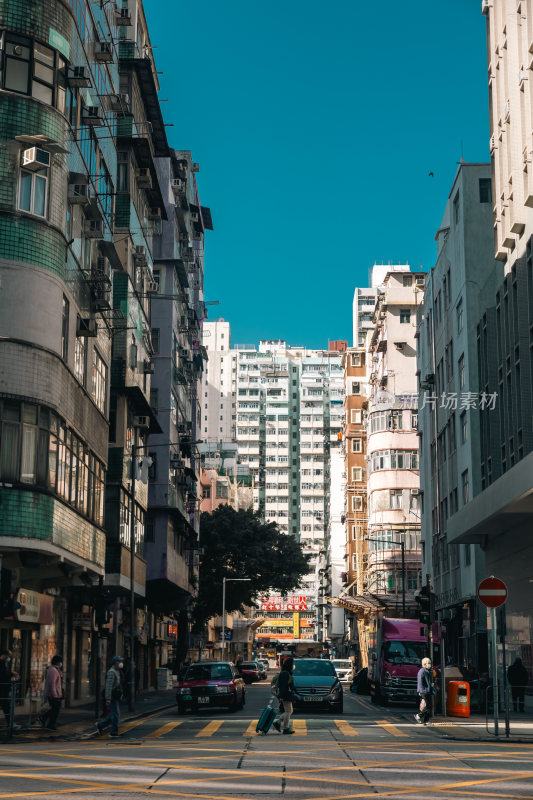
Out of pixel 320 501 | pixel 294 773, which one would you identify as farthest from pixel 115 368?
pixel 320 501

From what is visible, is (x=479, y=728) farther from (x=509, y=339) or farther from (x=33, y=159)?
(x=33, y=159)

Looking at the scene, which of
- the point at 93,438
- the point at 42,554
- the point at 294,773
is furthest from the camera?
the point at 93,438

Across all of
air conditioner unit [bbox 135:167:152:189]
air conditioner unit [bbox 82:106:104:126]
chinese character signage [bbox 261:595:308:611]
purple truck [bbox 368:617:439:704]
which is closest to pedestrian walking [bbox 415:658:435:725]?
purple truck [bbox 368:617:439:704]

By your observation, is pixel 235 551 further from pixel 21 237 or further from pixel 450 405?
pixel 21 237

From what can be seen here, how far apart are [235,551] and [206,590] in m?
3.37

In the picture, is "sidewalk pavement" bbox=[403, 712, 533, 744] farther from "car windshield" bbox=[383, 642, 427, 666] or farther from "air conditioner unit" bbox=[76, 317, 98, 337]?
"air conditioner unit" bbox=[76, 317, 98, 337]

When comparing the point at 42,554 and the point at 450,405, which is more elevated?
the point at 450,405

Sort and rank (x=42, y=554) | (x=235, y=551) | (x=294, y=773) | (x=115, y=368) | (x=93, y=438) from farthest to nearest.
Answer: (x=235, y=551) → (x=115, y=368) → (x=93, y=438) → (x=42, y=554) → (x=294, y=773)

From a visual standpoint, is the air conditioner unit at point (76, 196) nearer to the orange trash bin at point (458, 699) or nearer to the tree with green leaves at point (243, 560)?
the orange trash bin at point (458, 699)

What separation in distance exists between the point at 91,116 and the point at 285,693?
17276 millimetres

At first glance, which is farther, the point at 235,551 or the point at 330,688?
the point at 235,551

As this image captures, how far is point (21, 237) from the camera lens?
2569 centimetres

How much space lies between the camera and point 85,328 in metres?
29.9

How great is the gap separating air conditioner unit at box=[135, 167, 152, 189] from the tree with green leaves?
34.5 metres
